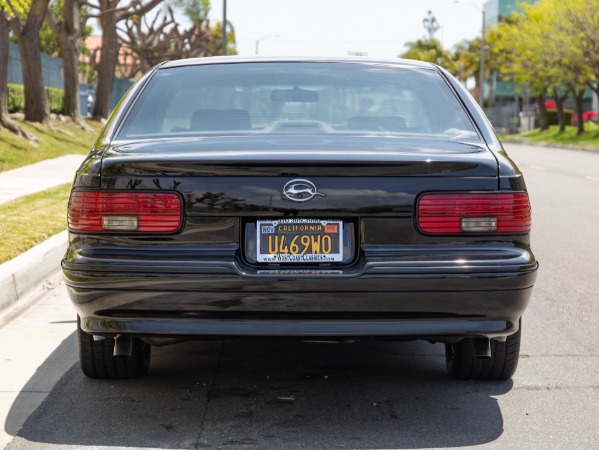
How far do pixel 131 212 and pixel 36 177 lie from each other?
13730mm

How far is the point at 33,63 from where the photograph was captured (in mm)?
25547

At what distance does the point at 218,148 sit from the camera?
4.57 meters

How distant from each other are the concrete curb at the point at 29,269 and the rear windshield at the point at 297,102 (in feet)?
8.31

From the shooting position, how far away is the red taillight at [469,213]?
4418 mm

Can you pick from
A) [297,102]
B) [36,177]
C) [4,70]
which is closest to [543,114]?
[4,70]

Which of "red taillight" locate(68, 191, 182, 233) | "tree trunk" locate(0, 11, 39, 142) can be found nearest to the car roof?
"red taillight" locate(68, 191, 182, 233)

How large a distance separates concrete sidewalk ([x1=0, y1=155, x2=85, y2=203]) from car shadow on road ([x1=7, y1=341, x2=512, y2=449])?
8456mm

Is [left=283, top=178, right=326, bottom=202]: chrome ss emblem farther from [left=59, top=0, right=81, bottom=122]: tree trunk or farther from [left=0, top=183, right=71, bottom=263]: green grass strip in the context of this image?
[left=59, top=0, right=81, bottom=122]: tree trunk

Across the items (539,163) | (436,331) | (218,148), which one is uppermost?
(218,148)

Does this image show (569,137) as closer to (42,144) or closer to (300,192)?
(42,144)

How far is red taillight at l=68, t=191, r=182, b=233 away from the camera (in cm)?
441

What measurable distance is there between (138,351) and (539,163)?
25.4 metres

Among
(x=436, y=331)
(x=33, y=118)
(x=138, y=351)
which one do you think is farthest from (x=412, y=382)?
(x=33, y=118)

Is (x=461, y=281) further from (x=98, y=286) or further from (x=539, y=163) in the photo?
(x=539, y=163)
